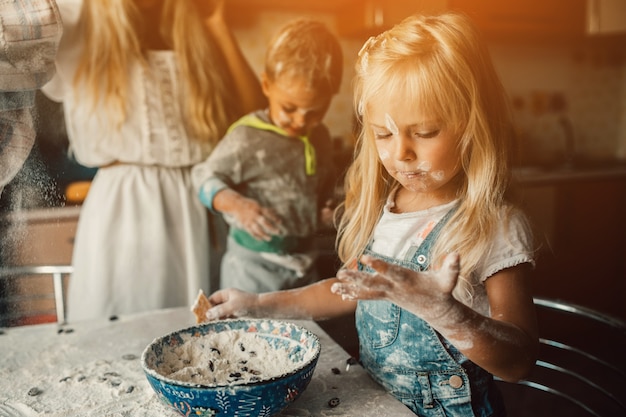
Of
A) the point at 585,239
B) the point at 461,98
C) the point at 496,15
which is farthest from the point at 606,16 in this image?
the point at 461,98

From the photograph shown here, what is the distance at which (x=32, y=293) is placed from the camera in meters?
1.07

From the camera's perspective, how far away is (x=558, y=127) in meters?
2.41

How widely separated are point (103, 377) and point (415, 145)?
0.55 meters

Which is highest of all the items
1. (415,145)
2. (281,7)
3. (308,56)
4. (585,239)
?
(281,7)

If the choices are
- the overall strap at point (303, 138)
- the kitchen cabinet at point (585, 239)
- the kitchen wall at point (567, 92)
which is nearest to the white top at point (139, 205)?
the overall strap at point (303, 138)

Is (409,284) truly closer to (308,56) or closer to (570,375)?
(308,56)

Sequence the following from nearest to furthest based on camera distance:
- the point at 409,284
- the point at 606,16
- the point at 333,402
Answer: the point at 409,284 → the point at 333,402 → the point at 606,16

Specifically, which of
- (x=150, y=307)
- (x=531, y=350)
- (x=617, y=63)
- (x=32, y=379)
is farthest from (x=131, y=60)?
(x=617, y=63)

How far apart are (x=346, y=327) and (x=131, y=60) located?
698 mm

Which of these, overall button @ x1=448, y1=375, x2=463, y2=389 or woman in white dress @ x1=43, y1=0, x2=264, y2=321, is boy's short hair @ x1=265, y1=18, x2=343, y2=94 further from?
overall button @ x1=448, y1=375, x2=463, y2=389

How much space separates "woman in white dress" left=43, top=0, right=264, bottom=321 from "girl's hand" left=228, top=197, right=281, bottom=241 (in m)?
0.12

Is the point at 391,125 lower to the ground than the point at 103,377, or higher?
higher

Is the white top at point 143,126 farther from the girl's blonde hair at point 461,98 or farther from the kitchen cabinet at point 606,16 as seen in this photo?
the kitchen cabinet at point 606,16

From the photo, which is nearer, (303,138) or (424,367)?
(424,367)
